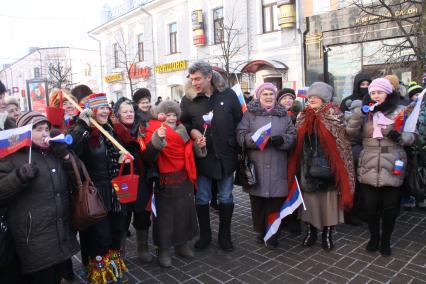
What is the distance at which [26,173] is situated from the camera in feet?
8.03

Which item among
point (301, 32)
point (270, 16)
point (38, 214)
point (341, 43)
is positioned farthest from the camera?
point (270, 16)

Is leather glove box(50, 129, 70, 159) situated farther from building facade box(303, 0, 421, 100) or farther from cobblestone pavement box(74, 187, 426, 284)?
building facade box(303, 0, 421, 100)

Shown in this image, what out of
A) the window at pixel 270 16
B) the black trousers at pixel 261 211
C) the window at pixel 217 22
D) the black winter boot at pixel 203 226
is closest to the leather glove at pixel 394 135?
the black trousers at pixel 261 211

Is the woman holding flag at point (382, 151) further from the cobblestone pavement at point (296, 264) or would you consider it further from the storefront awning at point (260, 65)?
the storefront awning at point (260, 65)

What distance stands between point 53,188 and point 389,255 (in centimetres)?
330

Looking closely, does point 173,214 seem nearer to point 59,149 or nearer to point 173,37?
point 59,149

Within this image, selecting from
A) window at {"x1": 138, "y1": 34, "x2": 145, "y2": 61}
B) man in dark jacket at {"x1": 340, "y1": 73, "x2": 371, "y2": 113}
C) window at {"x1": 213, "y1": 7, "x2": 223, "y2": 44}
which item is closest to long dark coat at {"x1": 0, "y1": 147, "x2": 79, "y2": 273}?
man in dark jacket at {"x1": 340, "y1": 73, "x2": 371, "y2": 113}

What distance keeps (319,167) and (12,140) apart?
9.24 ft

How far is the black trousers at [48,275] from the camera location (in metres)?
2.69

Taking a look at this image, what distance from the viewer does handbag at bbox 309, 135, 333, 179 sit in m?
3.89

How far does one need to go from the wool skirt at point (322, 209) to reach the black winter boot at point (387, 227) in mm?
418

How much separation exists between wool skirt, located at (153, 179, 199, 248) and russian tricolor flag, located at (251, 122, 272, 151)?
2.69 feet

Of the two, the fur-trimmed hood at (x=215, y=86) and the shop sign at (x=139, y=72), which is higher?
the shop sign at (x=139, y=72)

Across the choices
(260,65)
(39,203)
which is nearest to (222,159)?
(39,203)
